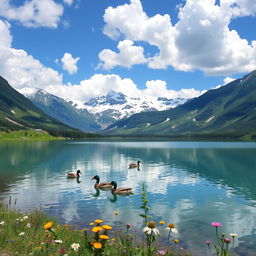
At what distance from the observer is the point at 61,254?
36.8ft

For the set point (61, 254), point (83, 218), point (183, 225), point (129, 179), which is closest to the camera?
point (61, 254)

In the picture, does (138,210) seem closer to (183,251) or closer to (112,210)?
(112,210)

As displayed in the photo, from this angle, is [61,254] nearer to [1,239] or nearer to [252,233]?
[1,239]

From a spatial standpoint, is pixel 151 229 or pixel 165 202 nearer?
pixel 151 229

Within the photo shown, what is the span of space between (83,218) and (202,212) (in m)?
14.0

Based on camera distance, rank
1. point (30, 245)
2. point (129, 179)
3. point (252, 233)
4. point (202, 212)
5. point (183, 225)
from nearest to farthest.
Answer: point (30, 245) < point (252, 233) < point (183, 225) < point (202, 212) < point (129, 179)

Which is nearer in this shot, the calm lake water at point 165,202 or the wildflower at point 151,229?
the wildflower at point 151,229

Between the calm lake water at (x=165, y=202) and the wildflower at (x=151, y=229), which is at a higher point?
the wildflower at (x=151, y=229)

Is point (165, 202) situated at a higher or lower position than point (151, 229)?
lower

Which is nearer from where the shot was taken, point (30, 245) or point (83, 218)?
point (30, 245)

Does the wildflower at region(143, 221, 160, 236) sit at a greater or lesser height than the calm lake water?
greater

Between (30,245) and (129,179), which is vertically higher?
(30,245)

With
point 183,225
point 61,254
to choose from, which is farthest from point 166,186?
point 61,254

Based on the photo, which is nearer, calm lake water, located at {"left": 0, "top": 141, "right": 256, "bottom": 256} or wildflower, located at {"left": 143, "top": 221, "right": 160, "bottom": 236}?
wildflower, located at {"left": 143, "top": 221, "right": 160, "bottom": 236}
